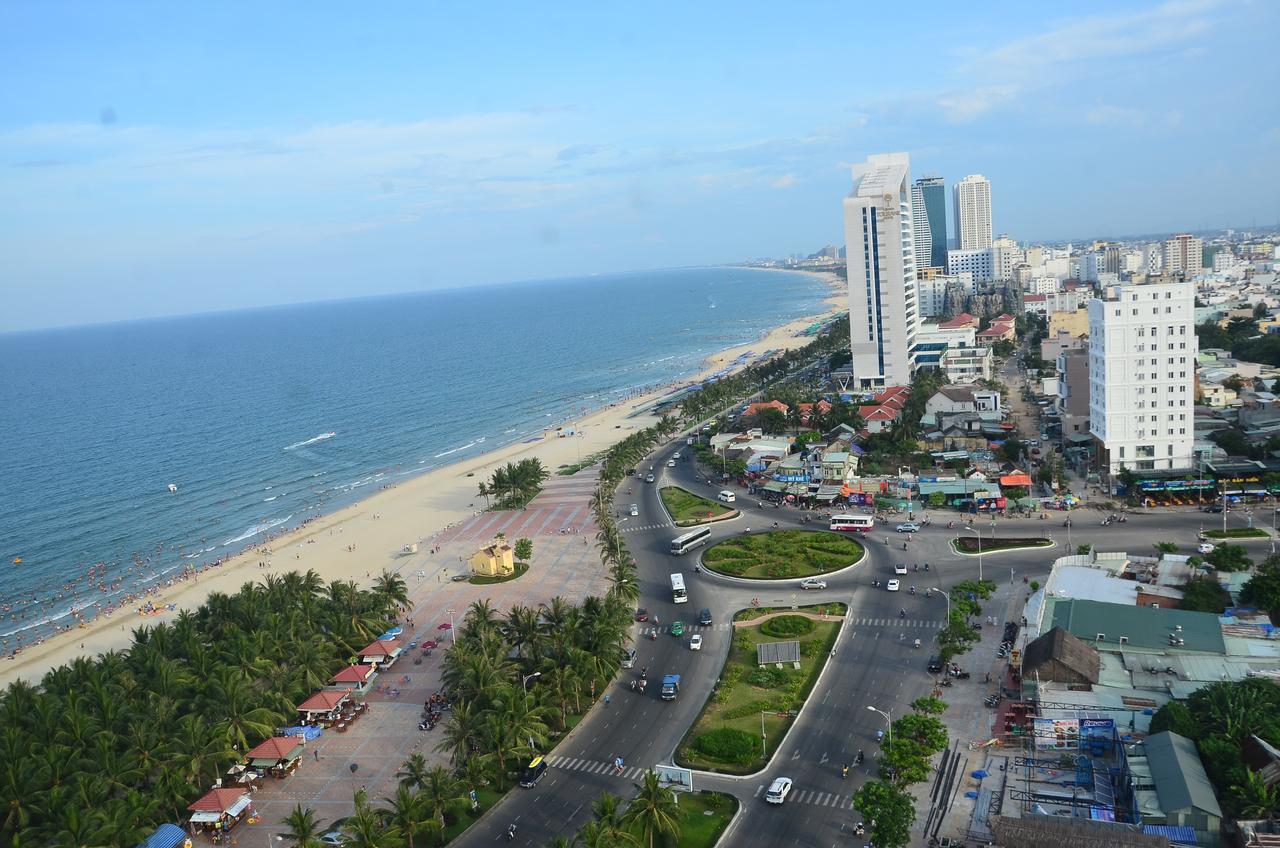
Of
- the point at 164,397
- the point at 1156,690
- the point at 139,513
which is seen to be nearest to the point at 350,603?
the point at 1156,690

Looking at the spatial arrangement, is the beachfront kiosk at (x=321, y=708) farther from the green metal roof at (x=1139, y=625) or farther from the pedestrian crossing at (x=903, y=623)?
the green metal roof at (x=1139, y=625)

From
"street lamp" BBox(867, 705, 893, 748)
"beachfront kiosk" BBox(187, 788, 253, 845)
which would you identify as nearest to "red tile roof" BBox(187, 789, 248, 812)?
"beachfront kiosk" BBox(187, 788, 253, 845)

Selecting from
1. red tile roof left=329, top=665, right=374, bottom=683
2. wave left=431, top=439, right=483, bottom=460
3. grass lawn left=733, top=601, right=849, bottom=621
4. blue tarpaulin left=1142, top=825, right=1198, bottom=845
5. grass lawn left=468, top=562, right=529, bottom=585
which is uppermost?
blue tarpaulin left=1142, top=825, right=1198, bottom=845

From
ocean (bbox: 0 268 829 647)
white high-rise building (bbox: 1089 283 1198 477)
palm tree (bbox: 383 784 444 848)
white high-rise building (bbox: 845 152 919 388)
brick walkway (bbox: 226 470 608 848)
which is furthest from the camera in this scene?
white high-rise building (bbox: 845 152 919 388)

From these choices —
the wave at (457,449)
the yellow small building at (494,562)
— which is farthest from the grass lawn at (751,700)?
the wave at (457,449)

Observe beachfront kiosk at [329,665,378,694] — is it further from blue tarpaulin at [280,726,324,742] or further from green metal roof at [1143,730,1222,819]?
green metal roof at [1143,730,1222,819]

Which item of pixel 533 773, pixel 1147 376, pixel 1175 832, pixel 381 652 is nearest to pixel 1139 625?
pixel 1175 832
